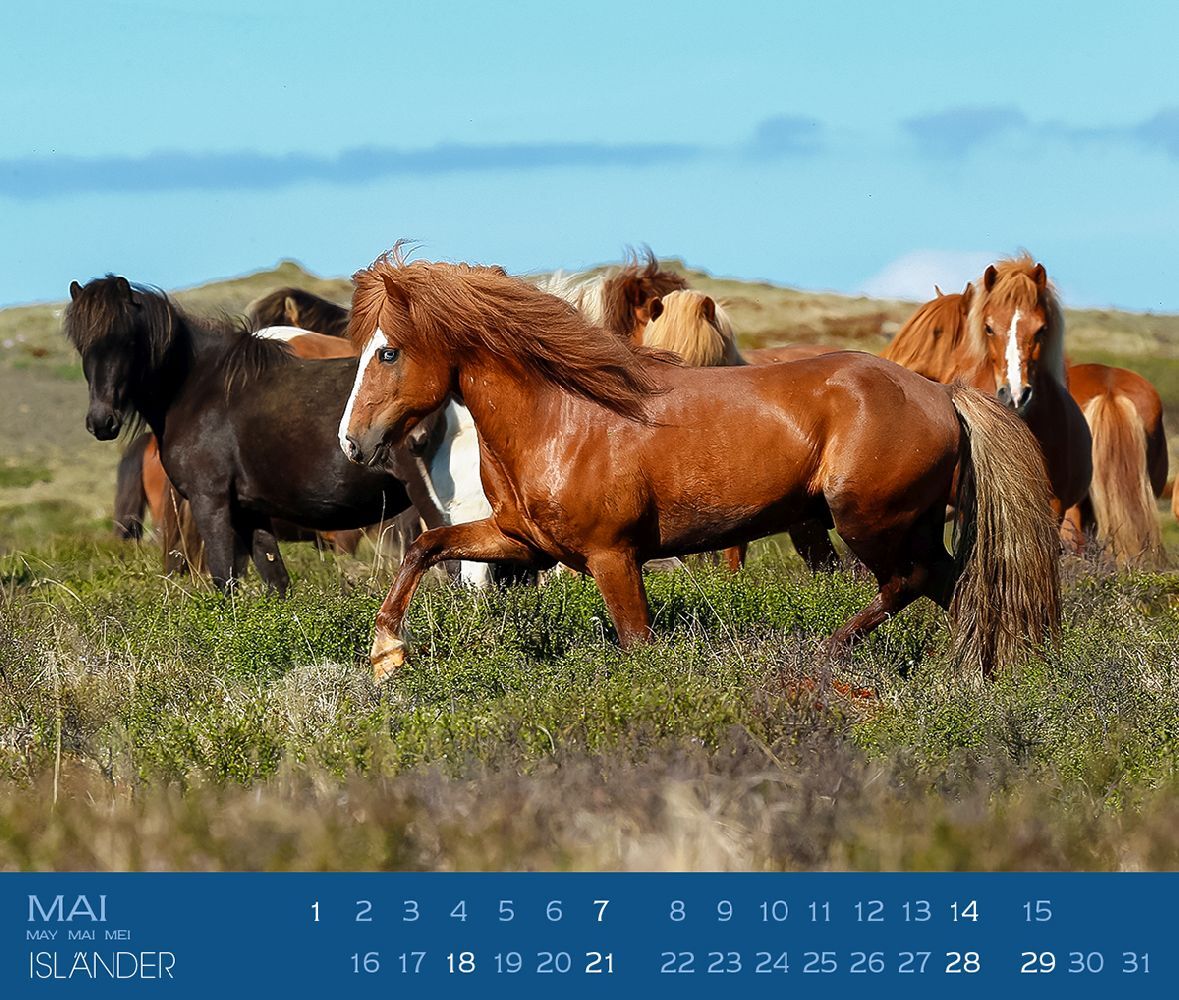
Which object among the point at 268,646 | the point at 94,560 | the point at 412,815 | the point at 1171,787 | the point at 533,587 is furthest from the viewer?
the point at 94,560

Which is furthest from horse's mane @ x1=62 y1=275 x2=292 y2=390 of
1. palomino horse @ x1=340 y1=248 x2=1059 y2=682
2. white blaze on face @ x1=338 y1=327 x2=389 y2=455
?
white blaze on face @ x1=338 y1=327 x2=389 y2=455

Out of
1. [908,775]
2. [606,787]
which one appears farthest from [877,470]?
[606,787]

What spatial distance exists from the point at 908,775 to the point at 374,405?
2653 millimetres

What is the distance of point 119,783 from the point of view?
5.58m

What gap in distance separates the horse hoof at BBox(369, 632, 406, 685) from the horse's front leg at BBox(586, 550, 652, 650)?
0.87 meters

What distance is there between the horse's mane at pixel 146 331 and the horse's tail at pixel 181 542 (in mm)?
1776

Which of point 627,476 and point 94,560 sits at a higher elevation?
point 627,476

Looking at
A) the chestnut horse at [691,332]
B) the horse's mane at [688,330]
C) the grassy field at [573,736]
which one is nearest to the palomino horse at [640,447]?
the grassy field at [573,736]

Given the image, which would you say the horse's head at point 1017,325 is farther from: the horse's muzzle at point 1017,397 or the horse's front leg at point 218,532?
the horse's front leg at point 218,532

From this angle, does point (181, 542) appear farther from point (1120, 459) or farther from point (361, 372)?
point (1120, 459)

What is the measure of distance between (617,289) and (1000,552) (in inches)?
185

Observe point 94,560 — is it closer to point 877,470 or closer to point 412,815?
point 877,470

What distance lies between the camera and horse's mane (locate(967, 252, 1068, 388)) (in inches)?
404

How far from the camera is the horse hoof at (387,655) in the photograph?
7.01 metres
